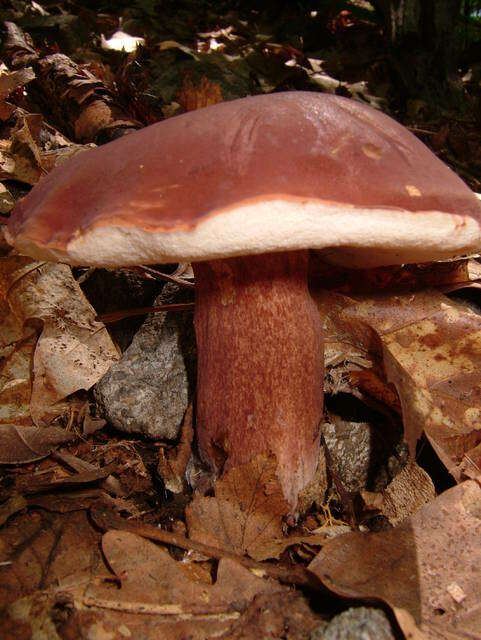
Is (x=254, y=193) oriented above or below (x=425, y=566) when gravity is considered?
above

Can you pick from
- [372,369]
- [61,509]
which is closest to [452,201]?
[372,369]

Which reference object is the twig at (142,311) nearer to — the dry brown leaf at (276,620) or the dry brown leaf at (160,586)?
the dry brown leaf at (160,586)

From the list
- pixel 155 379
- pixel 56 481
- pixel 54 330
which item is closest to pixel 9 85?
pixel 54 330

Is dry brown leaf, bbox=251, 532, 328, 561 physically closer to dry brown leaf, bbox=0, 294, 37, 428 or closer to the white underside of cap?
the white underside of cap

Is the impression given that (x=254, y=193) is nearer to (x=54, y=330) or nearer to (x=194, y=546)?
(x=194, y=546)

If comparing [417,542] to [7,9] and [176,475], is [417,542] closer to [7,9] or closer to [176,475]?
[176,475]

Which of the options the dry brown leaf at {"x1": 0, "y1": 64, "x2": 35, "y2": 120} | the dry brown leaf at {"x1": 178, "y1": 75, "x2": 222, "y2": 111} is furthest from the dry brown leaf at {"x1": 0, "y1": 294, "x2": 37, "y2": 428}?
the dry brown leaf at {"x1": 178, "y1": 75, "x2": 222, "y2": 111}
